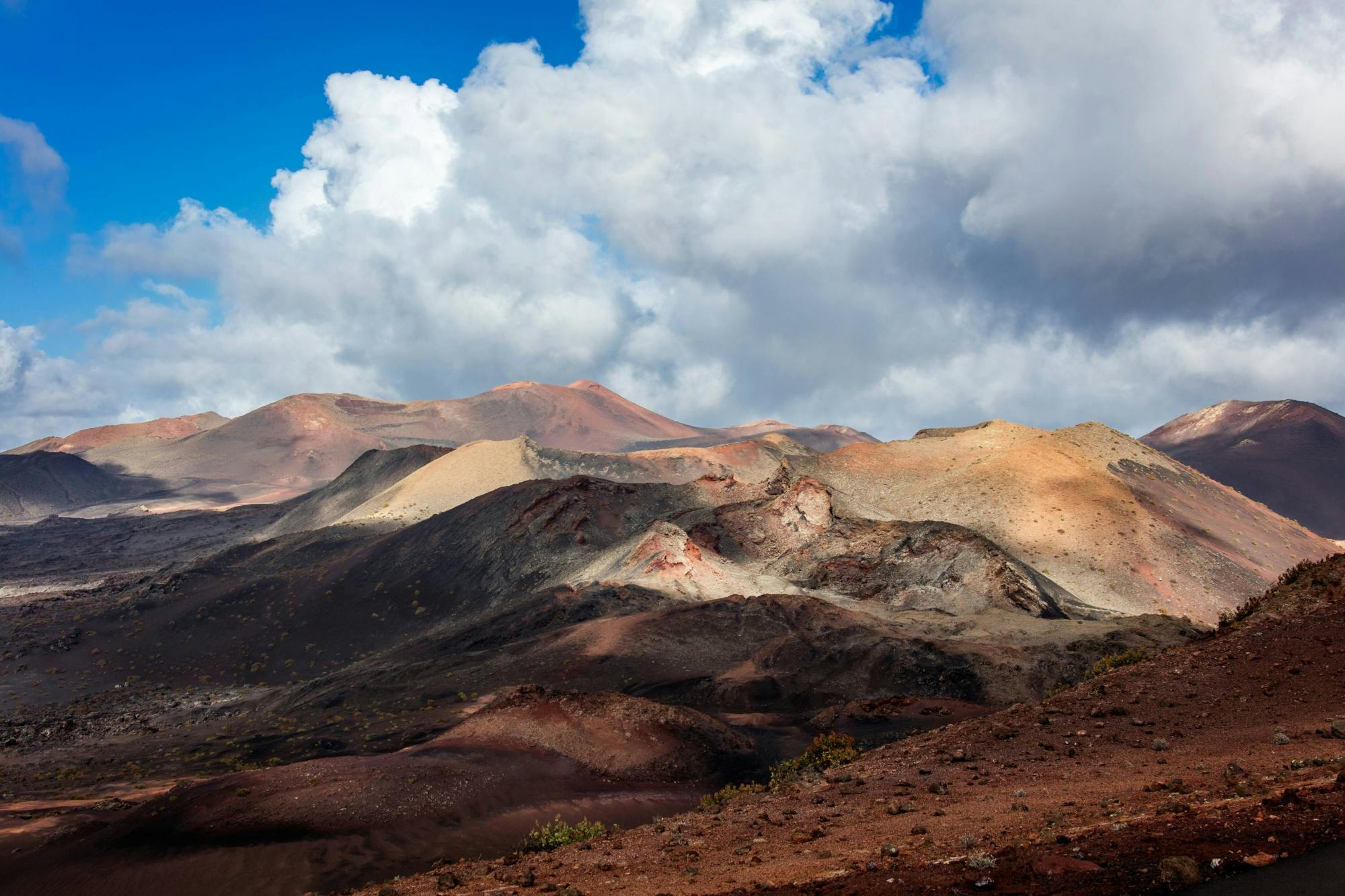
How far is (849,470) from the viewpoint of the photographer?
63.8 m

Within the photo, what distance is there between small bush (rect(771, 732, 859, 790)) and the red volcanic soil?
2.77 feet

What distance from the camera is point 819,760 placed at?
18.0m

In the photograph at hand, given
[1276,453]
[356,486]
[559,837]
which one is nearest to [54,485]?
[356,486]

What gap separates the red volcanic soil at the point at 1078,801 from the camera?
7.10 metres

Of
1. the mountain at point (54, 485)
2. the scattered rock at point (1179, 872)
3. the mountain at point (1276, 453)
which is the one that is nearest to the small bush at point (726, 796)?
the scattered rock at point (1179, 872)

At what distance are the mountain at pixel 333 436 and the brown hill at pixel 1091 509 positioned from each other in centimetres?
8649

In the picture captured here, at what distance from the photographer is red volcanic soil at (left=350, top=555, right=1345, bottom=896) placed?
7098mm

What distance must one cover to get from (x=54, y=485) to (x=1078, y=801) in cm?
16442

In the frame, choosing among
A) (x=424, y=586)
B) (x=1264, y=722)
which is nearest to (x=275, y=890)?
(x=1264, y=722)

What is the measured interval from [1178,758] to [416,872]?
11.7 meters

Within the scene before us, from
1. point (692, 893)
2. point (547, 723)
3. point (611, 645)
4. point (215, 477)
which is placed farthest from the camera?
point (215, 477)

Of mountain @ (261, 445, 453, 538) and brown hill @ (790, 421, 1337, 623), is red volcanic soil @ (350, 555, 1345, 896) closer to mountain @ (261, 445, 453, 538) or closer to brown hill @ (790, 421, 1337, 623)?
brown hill @ (790, 421, 1337, 623)

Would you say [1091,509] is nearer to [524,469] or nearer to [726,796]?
[726,796]

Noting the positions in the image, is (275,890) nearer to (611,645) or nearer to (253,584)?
(611,645)
